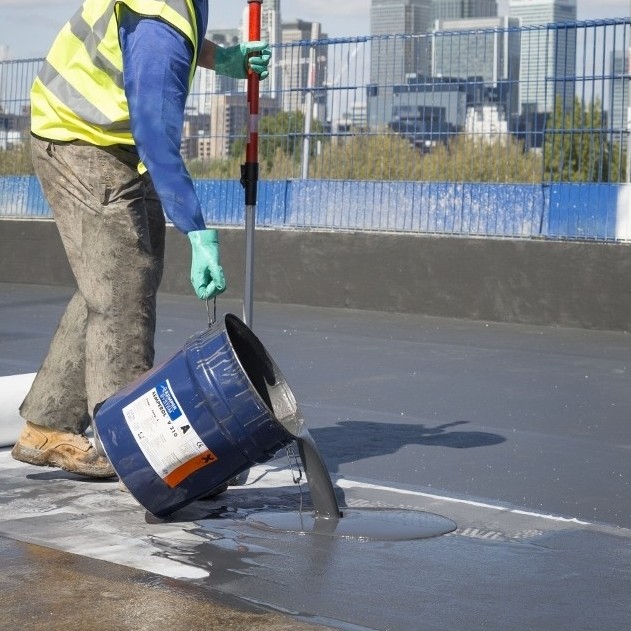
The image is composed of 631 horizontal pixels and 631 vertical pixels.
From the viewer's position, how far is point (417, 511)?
427cm

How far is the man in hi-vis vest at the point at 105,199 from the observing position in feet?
13.2

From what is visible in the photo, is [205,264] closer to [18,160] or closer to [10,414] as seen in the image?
[10,414]

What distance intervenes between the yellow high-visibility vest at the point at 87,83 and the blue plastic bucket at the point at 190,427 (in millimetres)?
876

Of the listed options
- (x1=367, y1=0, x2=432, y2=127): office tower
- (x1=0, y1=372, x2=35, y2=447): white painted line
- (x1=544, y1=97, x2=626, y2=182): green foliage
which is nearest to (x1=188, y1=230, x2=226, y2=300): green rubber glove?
(x1=0, y1=372, x2=35, y2=447): white painted line

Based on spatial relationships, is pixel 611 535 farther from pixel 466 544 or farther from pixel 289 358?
pixel 289 358

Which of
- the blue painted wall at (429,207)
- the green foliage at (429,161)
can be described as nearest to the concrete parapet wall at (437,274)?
the blue painted wall at (429,207)

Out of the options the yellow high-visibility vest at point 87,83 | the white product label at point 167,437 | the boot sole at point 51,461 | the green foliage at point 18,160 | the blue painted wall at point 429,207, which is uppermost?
the yellow high-visibility vest at point 87,83

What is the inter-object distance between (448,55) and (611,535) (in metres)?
8.00

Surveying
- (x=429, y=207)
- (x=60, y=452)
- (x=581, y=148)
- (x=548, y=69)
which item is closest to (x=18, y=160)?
(x=429, y=207)

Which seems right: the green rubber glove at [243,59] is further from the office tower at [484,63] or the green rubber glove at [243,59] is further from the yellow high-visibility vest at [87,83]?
the office tower at [484,63]

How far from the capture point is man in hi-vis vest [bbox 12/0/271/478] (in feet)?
13.2

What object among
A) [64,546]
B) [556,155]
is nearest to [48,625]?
[64,546]

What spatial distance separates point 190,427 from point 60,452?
103cm

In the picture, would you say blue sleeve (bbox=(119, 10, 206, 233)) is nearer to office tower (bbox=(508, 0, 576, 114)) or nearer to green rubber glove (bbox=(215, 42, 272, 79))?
green rubber glove (bbox=(215, 42, 272, 79))
